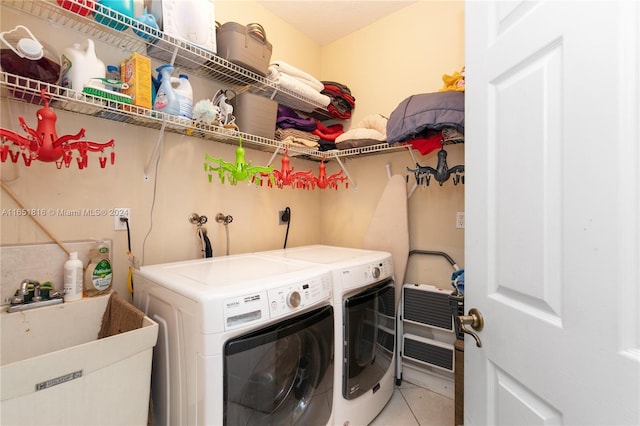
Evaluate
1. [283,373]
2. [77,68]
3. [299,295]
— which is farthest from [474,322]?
[77,68]

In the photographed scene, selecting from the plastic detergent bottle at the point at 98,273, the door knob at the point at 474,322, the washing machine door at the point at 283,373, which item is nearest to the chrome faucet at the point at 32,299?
the plastic detergent bottle at the point at 98,273

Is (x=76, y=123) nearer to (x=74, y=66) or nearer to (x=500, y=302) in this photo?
(x=74, y=66)

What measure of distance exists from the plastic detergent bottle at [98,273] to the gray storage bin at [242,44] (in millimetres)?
1186

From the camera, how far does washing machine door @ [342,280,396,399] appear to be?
1484mm

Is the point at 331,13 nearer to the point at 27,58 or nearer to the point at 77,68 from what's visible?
the point at 77,68

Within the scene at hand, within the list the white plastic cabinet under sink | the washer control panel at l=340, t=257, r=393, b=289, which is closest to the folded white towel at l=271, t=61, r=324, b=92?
the washer control panel at l=340, t=257, r=393, b=289

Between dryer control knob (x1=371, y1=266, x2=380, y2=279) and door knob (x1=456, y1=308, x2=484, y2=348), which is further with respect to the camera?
dryer control knob (x1=371, y1=266, x2=380, y2=279)

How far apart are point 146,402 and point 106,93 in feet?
3.90

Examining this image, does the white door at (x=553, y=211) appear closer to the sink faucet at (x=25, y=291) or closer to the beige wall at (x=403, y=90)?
the beige wall at (x=403, y=90)

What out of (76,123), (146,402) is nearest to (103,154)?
(76,123)

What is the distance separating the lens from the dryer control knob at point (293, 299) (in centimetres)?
117

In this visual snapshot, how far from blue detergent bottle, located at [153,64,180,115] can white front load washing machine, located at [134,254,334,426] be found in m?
0.77

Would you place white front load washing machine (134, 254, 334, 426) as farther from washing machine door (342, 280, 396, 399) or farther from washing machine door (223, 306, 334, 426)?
washing machine door (342, 280, 396, 399)

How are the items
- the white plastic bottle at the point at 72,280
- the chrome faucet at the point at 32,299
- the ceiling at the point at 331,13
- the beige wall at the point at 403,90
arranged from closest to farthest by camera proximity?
1. the chrome faucet at the point at 32,299
2. the white plastic bottle at the point at 72,280
3. the beige wall at the point at 403,90
4. the ceiling at the point at 331,13
